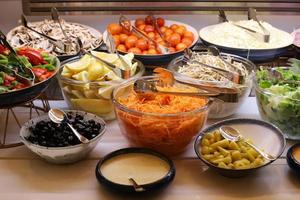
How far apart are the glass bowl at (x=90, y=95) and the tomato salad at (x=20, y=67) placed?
Result: 0.19 feet

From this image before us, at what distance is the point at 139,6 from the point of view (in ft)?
6.19

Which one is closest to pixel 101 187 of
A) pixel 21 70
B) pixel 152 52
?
pixel 21 70

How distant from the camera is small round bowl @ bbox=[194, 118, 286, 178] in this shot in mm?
1069

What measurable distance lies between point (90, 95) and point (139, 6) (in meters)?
0.73

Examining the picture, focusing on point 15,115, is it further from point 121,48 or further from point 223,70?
point 223,70

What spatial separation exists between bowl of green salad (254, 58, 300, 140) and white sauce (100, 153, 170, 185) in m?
0.35

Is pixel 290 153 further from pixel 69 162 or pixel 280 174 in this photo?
pixel 69 162

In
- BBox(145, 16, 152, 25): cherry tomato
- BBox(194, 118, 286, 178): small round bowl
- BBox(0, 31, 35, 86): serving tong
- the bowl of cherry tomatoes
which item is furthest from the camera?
BBox(145, 16, 152, 25): cherry tomato

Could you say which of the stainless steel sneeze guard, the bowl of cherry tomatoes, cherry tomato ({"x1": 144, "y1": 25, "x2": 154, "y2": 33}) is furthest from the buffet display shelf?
the stainless steel sneeze guard

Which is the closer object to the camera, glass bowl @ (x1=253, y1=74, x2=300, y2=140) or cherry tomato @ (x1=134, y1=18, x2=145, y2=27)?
glass bowl @ (x1=253, y1=74, x2=300, y2=140)

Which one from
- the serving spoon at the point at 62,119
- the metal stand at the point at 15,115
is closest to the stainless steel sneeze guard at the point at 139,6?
the metal stand at the point at 15,115

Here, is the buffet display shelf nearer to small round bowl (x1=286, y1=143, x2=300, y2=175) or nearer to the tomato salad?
small round bowl (x1=286, y1=143, x2=300, y2=175)

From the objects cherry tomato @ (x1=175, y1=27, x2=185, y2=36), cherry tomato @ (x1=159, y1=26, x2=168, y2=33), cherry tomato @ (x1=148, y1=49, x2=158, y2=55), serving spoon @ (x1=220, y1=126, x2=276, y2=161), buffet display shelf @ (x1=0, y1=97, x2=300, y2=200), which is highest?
cherry tomato @ (x1=175, y1=27, x2=185, y2=36)

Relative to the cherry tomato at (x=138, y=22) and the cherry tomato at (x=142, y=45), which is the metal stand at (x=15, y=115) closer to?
the cherry tomato at (x=142, y=45)
